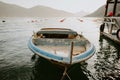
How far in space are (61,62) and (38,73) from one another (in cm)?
351

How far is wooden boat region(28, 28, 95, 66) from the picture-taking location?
9.16 meters

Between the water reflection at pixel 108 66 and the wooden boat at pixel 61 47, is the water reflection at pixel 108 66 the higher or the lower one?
the lower one

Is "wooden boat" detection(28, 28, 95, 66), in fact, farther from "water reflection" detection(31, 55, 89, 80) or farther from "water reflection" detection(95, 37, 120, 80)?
"water reflection" detection(95, 37, 120, 80)

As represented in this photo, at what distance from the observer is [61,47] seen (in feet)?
43.0

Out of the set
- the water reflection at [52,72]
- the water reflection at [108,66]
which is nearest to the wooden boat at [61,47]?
the water reflection at [52,72]

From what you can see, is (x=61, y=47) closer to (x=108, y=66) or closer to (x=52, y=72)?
(x=52, y=72)

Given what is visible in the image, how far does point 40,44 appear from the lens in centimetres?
1370

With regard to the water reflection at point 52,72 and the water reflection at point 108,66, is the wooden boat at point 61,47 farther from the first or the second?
the water reflection at point 108,66

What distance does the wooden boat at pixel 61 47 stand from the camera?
9164mm

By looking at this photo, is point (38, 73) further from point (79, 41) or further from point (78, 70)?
point (79, 41)

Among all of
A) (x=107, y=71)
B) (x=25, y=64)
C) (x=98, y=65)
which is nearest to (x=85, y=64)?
(x=98, y=65)

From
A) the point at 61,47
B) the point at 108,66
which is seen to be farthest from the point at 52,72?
the point at 108,66

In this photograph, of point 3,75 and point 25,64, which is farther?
point 25,64

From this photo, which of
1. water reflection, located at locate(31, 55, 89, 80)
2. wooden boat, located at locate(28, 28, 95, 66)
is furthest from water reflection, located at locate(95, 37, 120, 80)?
wooden boat, located at locate(28, 28, 95, 66)
